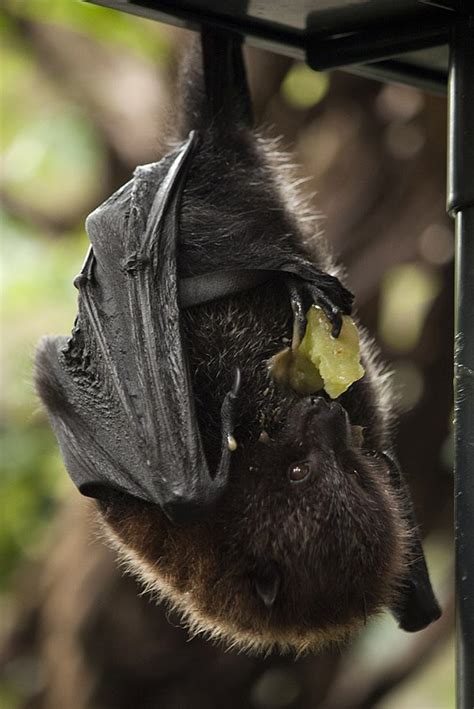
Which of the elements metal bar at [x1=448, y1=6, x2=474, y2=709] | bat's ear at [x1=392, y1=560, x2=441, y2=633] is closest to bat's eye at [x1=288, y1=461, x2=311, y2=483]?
bat's ear at [x1=392, y1=560, x2=441, y2=633]

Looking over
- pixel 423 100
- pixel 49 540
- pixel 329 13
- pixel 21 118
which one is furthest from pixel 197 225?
pixel 21 118

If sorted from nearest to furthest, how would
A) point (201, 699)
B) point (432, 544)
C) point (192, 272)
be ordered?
1. point (192, 272)
2. point (201, 699)
3. point (432, 544)

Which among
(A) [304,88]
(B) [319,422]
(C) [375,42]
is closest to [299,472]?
(B) [319,422]

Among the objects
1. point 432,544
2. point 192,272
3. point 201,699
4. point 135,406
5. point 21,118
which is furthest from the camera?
point 21,118

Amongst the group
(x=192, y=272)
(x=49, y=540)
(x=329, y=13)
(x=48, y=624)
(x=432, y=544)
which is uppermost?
(x=329, y=13)

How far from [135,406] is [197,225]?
0.76 meters

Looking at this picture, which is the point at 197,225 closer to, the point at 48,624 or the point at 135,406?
the point at 135,406

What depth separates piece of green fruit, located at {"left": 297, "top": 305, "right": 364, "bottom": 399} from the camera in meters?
3.01

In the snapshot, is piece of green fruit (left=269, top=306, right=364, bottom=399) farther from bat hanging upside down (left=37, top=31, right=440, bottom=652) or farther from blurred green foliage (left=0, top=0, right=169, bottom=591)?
blurred green foliage (left=0, top=0, right=169, bottom=591)

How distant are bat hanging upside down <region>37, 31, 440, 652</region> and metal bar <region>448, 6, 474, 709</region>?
2.16ft

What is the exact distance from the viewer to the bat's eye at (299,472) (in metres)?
3.19

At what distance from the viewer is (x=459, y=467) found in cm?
236

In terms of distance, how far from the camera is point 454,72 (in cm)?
253

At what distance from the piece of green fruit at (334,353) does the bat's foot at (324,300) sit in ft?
0.09
